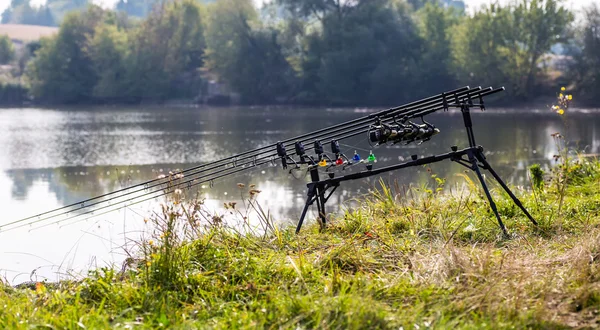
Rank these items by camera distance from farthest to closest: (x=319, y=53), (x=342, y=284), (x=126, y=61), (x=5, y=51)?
1. (x=5, y=51)
2. (x=126, y=61)
3. (x=319, y=53)
4. (x=342, y=284)

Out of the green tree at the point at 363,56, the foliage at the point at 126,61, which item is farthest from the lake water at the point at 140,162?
the foliage at the point at 126,61

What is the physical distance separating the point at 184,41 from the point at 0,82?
18.1 meters

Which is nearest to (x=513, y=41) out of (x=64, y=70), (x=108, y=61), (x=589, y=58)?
(x=589, y=58)

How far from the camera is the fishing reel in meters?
6.97

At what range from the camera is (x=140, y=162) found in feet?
78.6

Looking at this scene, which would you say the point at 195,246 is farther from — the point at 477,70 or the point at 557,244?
the point at 477,70

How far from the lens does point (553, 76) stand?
195ft

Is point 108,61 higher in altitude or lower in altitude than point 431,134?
higher

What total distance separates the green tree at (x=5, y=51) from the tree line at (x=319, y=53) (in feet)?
62.0

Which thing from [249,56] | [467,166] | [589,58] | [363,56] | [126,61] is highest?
[126,61]

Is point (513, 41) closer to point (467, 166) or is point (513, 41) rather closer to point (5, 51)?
point (467, 166)

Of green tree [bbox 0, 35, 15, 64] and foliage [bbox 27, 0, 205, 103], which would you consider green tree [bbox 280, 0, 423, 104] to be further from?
green tree [bbox 0, 35, 15, 64]

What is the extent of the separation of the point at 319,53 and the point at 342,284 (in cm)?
6033

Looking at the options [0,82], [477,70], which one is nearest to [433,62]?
[477,70]
